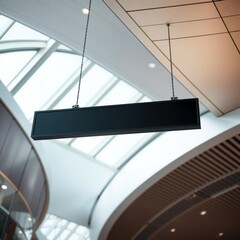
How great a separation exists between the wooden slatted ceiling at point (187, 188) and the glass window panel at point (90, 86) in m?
2.76

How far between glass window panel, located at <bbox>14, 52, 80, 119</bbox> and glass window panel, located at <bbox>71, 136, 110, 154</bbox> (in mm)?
1743

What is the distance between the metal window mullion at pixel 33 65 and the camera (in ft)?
24.6

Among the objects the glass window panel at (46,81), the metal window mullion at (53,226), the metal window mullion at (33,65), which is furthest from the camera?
the metal window mullion at (53,226)

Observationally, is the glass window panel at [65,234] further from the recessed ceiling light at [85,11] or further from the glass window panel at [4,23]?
the recessed ceiling light at [85,11]

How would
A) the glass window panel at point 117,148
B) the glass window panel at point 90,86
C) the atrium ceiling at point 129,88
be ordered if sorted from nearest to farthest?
the atrium ceiling at point 129,88 < the glass window panel at point 90,86 < the glass window panel at point 117,148

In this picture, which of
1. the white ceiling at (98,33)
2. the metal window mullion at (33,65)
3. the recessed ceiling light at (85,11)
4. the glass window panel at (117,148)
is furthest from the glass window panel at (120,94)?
the recessed ceiling light at (85,11)

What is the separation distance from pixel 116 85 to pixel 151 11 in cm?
459

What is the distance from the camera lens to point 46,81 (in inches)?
333

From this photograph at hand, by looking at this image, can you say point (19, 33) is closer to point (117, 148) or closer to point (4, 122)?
point (4, 122)

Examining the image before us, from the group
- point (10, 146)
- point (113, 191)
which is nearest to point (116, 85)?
point (113, 191)

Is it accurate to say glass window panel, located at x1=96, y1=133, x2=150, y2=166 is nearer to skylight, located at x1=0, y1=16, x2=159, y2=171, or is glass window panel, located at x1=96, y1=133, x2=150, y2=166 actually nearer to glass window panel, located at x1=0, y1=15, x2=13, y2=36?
skylight, located at x1=0, y1=16, x2=159, y2=171

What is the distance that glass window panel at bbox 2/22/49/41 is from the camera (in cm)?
670

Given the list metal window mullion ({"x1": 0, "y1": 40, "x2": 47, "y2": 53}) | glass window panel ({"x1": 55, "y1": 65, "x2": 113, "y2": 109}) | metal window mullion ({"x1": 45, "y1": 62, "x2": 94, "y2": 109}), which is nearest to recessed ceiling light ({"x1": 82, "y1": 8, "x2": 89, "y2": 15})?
metal window mullion ({"x1": 0, "y1": 40, "x2": 47, "y2": 53})

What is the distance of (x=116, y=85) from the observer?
9.14 metres
